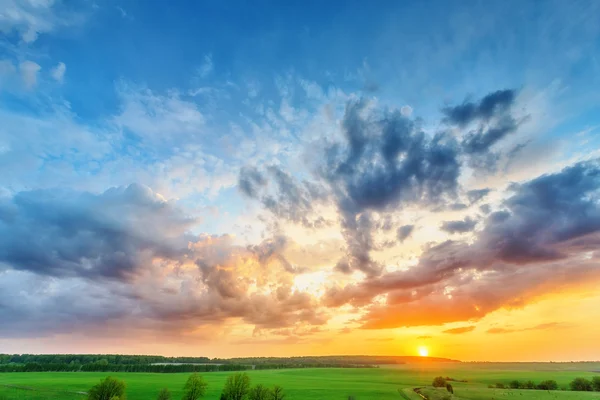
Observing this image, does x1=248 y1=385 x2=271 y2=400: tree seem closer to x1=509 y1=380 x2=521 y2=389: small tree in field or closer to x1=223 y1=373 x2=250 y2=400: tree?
x1=223 y1=373 x2=250 y2=400: tree

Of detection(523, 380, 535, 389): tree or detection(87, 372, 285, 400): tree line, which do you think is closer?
detection(87, 372, 285, 400): tree line

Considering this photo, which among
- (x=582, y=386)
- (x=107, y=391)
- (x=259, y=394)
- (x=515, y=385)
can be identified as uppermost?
(x=107, y=391)

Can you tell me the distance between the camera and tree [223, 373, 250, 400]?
104m

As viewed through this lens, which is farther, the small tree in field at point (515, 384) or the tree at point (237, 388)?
the small tree in field at point (515, 384)

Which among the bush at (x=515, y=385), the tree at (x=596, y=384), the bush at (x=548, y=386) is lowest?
the bush at (x=515, y=385)

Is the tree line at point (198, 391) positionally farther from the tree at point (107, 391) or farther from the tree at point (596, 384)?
the tree at point (596, 384)

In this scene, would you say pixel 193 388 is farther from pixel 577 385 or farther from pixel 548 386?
pixel 577 385

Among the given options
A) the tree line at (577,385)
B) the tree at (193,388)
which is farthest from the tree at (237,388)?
the tree line at (577,385)

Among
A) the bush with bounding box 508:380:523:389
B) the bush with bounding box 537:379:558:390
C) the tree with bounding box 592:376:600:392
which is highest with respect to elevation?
the tree with bounding box 592:376:600:392

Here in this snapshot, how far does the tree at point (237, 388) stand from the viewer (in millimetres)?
104312

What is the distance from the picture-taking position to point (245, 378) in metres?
109

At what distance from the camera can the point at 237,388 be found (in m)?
106

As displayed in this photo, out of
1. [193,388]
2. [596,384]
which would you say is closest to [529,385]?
[596,384]

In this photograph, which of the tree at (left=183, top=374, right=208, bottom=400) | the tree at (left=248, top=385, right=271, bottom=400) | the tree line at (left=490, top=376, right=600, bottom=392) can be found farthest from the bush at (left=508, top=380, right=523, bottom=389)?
the tree at (left=183, top=374, right=208, bottom=400)
